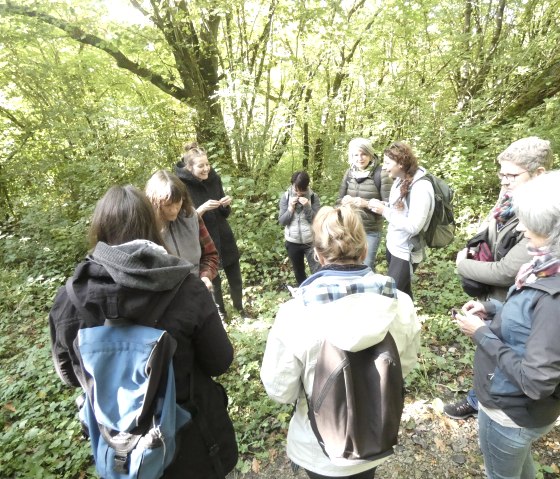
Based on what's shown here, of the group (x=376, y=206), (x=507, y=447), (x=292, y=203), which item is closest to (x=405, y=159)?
(x=376, y=206)

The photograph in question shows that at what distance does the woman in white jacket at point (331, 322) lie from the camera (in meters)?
1.42

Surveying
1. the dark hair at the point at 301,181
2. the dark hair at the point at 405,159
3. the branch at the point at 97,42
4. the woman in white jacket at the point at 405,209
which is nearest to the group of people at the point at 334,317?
the woman in white jacket at the point at 405,209

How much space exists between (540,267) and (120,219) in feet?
5.97

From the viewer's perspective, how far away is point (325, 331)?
145 cm

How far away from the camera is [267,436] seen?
9.48ft

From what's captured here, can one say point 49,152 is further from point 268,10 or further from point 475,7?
point 475,7

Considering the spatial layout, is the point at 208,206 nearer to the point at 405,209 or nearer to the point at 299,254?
the point at 299,254

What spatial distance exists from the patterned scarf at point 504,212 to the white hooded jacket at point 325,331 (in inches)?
37.8

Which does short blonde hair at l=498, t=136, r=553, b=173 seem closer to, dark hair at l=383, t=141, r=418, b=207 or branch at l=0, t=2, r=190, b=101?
dark hair at l=383, t=141, r=418, b=207

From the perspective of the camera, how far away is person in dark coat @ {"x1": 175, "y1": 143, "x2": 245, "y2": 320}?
3.71 meters

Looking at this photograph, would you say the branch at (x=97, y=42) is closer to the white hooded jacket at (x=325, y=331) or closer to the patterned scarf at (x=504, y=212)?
the patterned scarf at (x=504, y=212)

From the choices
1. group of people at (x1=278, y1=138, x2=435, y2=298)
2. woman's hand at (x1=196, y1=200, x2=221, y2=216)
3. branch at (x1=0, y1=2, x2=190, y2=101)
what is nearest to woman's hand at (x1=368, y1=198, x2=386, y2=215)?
group of people at (x1=278, y1=138, x2=435, y2=298)

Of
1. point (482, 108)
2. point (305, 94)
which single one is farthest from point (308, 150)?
point (482, 108)

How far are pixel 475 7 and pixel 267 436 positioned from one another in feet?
28.0
